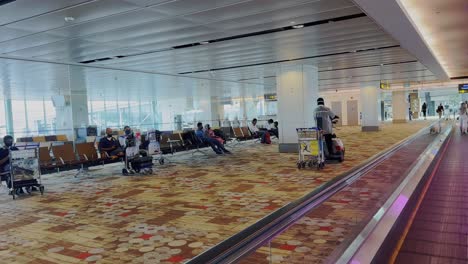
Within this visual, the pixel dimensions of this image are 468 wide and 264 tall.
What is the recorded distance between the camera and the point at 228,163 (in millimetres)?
11242

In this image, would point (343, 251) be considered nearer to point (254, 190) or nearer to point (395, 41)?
point (254, 190)

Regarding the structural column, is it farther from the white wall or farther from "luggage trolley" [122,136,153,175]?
the white wall

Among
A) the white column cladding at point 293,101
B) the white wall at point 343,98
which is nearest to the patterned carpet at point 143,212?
the white column cladding at point 293,101

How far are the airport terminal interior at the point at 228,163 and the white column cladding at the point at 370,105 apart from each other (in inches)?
356

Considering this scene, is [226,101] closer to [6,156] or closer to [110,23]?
[6,156]

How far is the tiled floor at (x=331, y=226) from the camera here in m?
3.15

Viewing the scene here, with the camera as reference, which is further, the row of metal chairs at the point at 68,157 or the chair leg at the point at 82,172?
the chair leg at the point at 82,172

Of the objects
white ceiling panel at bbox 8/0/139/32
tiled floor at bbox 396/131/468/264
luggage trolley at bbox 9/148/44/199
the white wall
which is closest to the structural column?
luggage trolley at bbox 9/148/44/199

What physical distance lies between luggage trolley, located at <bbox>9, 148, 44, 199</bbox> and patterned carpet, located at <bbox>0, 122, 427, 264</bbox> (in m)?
0.32

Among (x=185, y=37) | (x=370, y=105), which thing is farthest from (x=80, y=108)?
(x=370, y=105)

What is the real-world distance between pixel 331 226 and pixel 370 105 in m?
22.2

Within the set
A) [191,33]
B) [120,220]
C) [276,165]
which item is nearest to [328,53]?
[276,165]

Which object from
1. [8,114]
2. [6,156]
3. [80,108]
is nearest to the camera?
[6,156]

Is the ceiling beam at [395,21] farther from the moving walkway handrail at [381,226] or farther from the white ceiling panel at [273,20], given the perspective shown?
the moving walkway handrail at [381,226]
